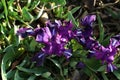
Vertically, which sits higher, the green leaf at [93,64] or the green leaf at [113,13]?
the green leaf at [113,13]

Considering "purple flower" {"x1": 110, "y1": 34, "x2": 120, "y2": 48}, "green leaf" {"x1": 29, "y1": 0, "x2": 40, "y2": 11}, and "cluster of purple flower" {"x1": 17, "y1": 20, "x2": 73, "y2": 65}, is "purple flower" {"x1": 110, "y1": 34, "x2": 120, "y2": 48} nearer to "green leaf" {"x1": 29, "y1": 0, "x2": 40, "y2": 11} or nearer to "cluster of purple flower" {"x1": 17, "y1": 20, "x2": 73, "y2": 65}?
"cluster of purple flower" {"x1": 17, "y1": 20, "x2": 73, "y2": 65}

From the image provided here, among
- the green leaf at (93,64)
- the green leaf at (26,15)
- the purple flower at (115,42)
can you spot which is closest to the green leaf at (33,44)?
the green leaf at (26,15)

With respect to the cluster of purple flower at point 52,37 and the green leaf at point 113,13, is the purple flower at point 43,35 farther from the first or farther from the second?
the green leaf at point 113,13

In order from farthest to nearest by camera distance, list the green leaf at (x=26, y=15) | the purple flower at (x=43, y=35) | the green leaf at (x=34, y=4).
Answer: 1. the green leaf at (x=34, y=4)
2. the green leaf at (x=26, y=15)
3. the purple flower at (x=43, y=35)

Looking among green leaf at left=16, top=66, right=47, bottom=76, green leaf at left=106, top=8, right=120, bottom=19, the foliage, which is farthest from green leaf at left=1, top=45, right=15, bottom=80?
green leaf at left=106, top=8, right=120, bottom=19

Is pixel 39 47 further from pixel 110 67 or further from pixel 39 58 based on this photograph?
pixel 110 67

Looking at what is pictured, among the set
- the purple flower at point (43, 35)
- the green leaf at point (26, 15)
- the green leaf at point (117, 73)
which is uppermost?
the green leaf at point (26, 15)

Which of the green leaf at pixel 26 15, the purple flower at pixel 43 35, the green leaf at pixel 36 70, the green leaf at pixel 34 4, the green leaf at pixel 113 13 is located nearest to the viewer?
the purple flower at pixel 43 35

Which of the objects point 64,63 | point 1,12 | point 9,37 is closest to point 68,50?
point 64,63

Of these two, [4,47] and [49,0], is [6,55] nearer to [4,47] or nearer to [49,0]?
[4,47]
